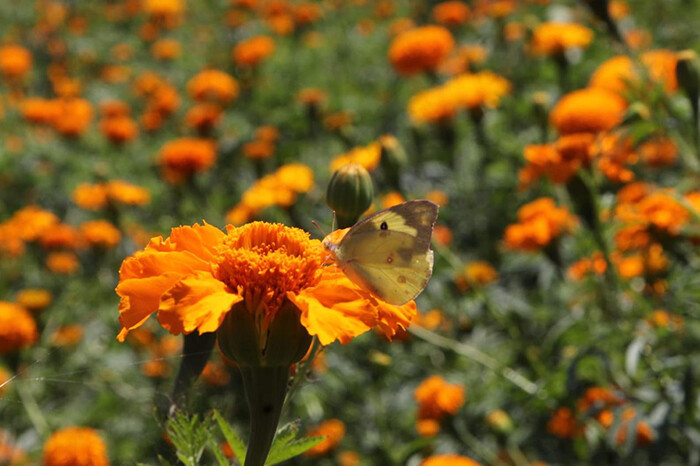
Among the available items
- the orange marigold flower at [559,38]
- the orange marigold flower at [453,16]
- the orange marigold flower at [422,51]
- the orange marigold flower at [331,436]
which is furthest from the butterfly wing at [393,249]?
the orange marigold flower at [453,16]

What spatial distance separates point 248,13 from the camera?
5.76 metres

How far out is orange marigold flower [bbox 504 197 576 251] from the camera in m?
2.08

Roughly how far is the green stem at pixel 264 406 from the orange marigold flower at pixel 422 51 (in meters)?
2.77

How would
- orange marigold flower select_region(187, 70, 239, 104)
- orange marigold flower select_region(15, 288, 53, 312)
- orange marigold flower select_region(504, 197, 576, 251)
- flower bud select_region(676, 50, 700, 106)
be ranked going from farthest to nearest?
1. orange marigold flower select_region(187, 70, 239, 104)
2. orange marigold flower select_region(15, 288, 53, 312)
3. orange marigold flower select_region(504, 197, 576, 251)
4. flower bud select_region(676, 50, 700, 106)

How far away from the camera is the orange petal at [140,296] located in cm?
82

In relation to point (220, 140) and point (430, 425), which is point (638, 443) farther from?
point (220, 140)

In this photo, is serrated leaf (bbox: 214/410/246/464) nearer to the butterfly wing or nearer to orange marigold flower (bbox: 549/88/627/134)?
the butterfly wing

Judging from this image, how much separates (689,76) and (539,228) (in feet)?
1.85

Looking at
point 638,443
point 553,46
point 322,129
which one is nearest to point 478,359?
point 638,443

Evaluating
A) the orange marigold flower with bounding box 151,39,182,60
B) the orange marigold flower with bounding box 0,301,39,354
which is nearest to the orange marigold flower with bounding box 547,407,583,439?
the orange marigold flower with bounding box 0,301,39,354

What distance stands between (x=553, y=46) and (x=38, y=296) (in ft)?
7.39

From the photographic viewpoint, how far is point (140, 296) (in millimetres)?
836

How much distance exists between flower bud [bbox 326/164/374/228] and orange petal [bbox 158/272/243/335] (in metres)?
0.46

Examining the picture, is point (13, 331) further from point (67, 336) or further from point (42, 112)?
point (42, 112)
